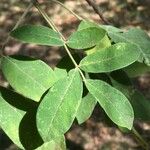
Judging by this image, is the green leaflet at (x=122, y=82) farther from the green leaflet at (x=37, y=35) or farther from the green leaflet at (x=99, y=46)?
the green leaflet at (x=37, y=35)

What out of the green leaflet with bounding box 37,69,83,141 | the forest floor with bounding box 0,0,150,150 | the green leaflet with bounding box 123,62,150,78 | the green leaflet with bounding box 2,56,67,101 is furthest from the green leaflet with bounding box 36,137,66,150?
the forest floor with bounding box 0,0,150,150

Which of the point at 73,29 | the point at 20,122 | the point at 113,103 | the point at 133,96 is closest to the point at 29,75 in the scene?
the point at 20,122

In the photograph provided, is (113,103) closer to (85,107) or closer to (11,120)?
(85,107)

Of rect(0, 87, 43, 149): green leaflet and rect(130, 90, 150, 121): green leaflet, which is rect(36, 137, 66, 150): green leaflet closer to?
rect(0, 87, 43, 149): green leaflet

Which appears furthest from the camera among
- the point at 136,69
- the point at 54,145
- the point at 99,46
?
the point at 136,69

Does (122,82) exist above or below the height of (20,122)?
below

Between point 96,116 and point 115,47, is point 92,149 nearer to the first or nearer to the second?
point 96,116

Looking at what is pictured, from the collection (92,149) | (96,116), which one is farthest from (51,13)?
(92,149)
